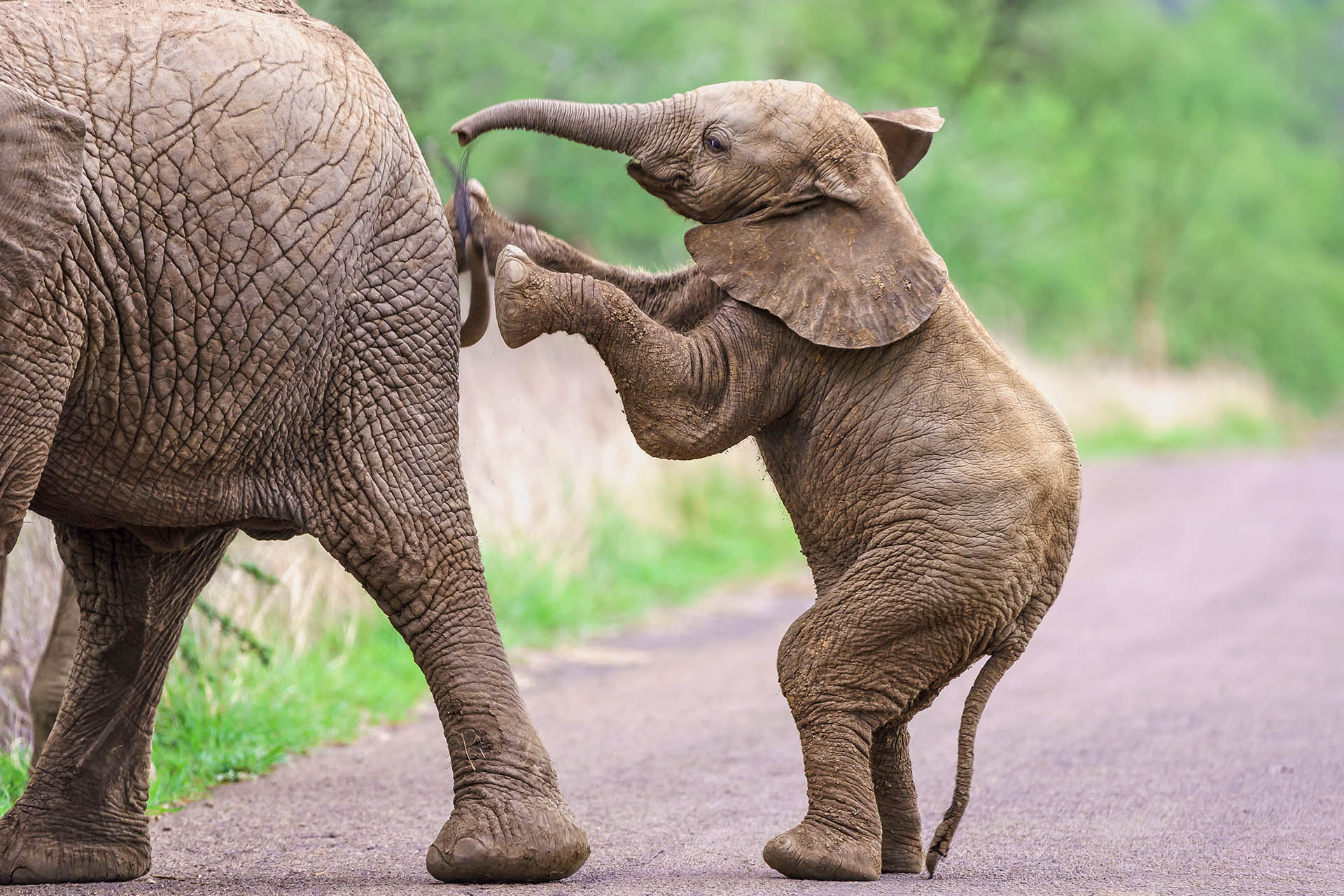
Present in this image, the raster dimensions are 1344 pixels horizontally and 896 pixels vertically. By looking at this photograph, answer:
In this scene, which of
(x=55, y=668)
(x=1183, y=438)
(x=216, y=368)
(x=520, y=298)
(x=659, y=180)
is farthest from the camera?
(x=1183, y=438)

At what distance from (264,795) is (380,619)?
2941mm

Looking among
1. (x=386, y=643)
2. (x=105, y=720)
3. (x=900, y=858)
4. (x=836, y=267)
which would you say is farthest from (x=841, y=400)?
(x=386, y=643)

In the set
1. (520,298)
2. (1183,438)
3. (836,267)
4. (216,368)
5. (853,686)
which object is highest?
(1183,438)

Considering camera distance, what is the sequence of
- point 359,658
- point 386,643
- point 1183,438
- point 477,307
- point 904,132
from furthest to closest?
point 1183,438 < point 386,643 < point 359,658 < point 477,307 < point 904,132

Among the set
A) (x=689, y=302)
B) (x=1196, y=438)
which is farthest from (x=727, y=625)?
(x=1196, y=438)

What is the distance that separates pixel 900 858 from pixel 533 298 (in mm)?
1869

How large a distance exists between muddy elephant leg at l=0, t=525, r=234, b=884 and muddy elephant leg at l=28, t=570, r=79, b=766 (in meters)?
1.06

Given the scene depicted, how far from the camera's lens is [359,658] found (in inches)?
324

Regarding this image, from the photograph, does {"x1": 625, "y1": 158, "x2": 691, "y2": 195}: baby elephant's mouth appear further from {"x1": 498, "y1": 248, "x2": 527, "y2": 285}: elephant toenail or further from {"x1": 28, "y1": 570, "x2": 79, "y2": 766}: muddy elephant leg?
{"x1": 28, "y1": 570, "x2": 79, "y2": 766}: muddy elephant leg

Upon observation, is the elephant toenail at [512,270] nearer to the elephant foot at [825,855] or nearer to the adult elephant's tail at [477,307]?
the adult elephant's tail at [477,307]

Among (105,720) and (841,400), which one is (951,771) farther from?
(105,720)

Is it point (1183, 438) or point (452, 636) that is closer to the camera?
point (452, 636)

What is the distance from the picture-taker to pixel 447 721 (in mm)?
4438

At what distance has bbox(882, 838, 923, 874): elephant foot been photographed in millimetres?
4684
